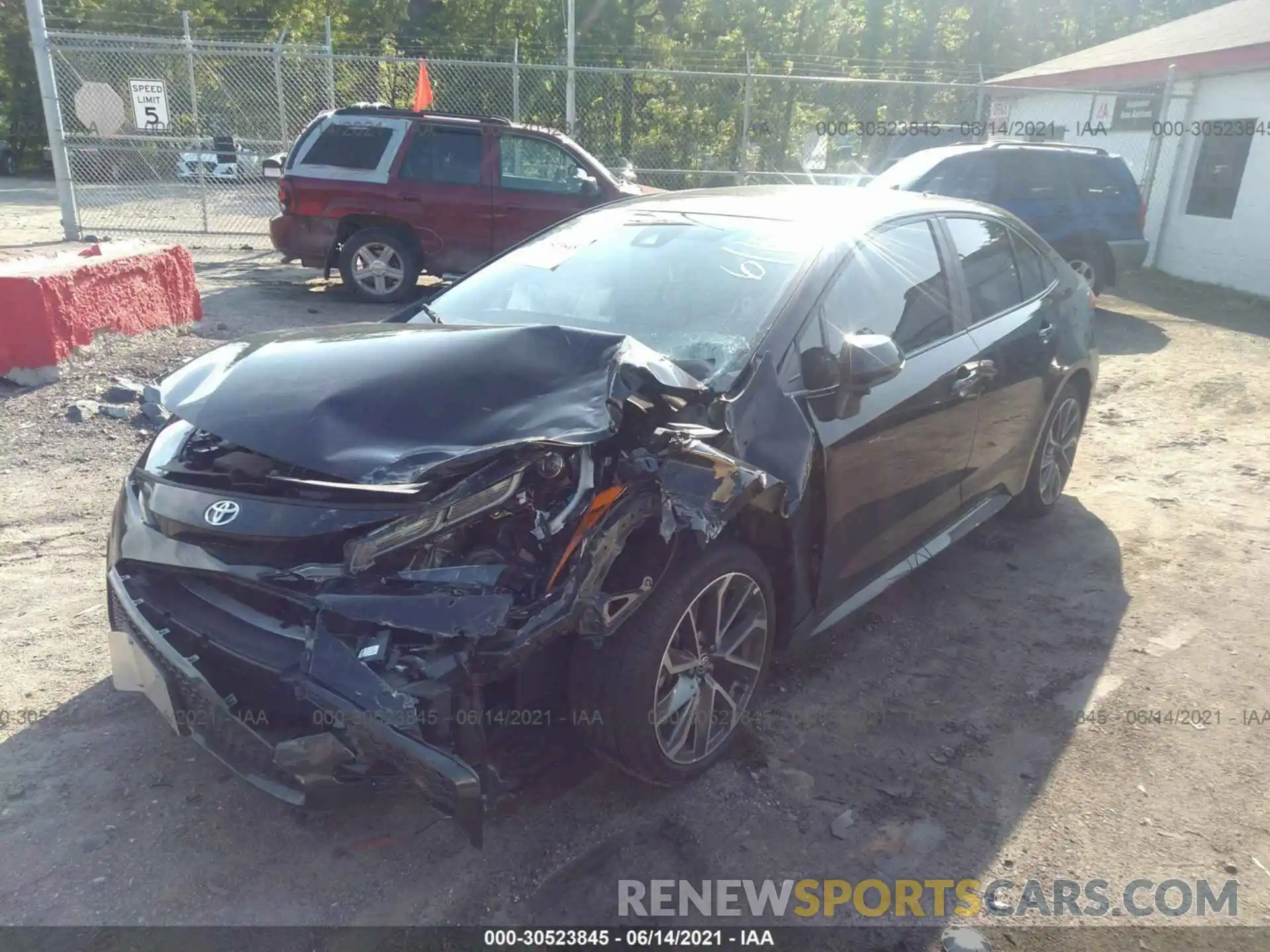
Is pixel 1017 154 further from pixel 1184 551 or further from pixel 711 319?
pixel 711 319

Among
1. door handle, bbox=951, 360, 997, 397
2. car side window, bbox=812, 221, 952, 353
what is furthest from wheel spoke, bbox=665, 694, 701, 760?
door handle, bbox=951, 360, 997, 397

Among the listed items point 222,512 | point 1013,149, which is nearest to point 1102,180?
point 1013,149

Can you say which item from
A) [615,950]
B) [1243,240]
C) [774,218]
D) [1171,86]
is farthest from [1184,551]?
[1171,86]

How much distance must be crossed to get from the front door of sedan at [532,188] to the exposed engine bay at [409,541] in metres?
7.75

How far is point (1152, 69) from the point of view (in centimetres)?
1480

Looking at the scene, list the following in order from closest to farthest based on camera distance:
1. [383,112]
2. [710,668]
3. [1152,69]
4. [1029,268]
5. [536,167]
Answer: [710,668] < [1029,268] < [383,112] < [536,167] < [1152,69]

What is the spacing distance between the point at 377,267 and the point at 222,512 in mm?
8101

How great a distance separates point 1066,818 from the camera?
9.77 ft

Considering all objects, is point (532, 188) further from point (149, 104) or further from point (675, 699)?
point (675, 699)

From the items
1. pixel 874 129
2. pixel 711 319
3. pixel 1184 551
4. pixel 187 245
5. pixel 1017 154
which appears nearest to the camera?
pixel 711 319

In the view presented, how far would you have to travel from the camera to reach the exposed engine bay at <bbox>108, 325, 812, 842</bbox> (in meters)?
2.30

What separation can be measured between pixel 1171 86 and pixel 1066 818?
15091 millimetres

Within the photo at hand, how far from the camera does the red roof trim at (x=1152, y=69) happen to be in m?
13.1

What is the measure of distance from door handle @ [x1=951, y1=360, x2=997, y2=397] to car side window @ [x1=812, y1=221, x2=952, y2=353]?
174 millimetres
